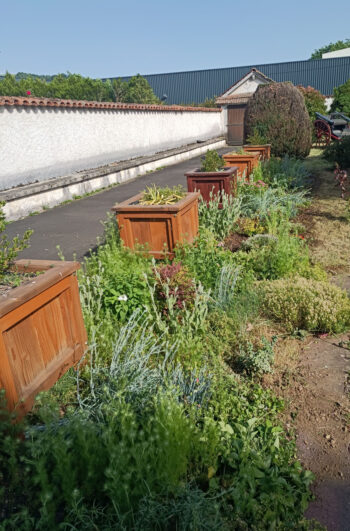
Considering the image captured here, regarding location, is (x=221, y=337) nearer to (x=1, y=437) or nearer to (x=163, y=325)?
(x=163, y=325)

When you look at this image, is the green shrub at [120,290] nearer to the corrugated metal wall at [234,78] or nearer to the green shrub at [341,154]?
the green shrub at [341,154]

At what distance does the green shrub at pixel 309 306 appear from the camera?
11.8 feet

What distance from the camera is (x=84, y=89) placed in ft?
112

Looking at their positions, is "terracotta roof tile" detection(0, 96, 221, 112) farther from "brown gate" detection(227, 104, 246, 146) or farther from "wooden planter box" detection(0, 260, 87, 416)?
"brown gate" detection(227, 104, 246, 146)

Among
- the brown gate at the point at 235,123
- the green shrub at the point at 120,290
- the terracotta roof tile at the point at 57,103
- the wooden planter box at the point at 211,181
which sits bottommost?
the brown gate at the point at 235,123

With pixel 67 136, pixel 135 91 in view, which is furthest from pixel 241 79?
pixel 67 136

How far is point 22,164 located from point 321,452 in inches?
339

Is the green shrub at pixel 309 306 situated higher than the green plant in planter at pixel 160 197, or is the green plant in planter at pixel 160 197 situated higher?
the green plant in planter at pixel 160 197

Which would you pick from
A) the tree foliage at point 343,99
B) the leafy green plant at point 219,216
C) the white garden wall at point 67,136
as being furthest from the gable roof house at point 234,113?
the leafy green plant at point 219,216

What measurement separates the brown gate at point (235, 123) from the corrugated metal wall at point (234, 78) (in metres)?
13.1

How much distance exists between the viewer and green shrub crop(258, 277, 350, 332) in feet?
11.8

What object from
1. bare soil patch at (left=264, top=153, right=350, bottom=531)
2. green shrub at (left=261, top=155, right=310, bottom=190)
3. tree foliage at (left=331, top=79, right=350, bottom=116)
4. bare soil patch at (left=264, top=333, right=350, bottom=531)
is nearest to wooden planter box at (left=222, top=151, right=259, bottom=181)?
green shrub at (left=261, top=155, right=310, bottom=190)

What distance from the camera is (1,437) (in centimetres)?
231

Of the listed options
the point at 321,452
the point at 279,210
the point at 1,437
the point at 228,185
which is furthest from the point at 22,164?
the point at 321,452
